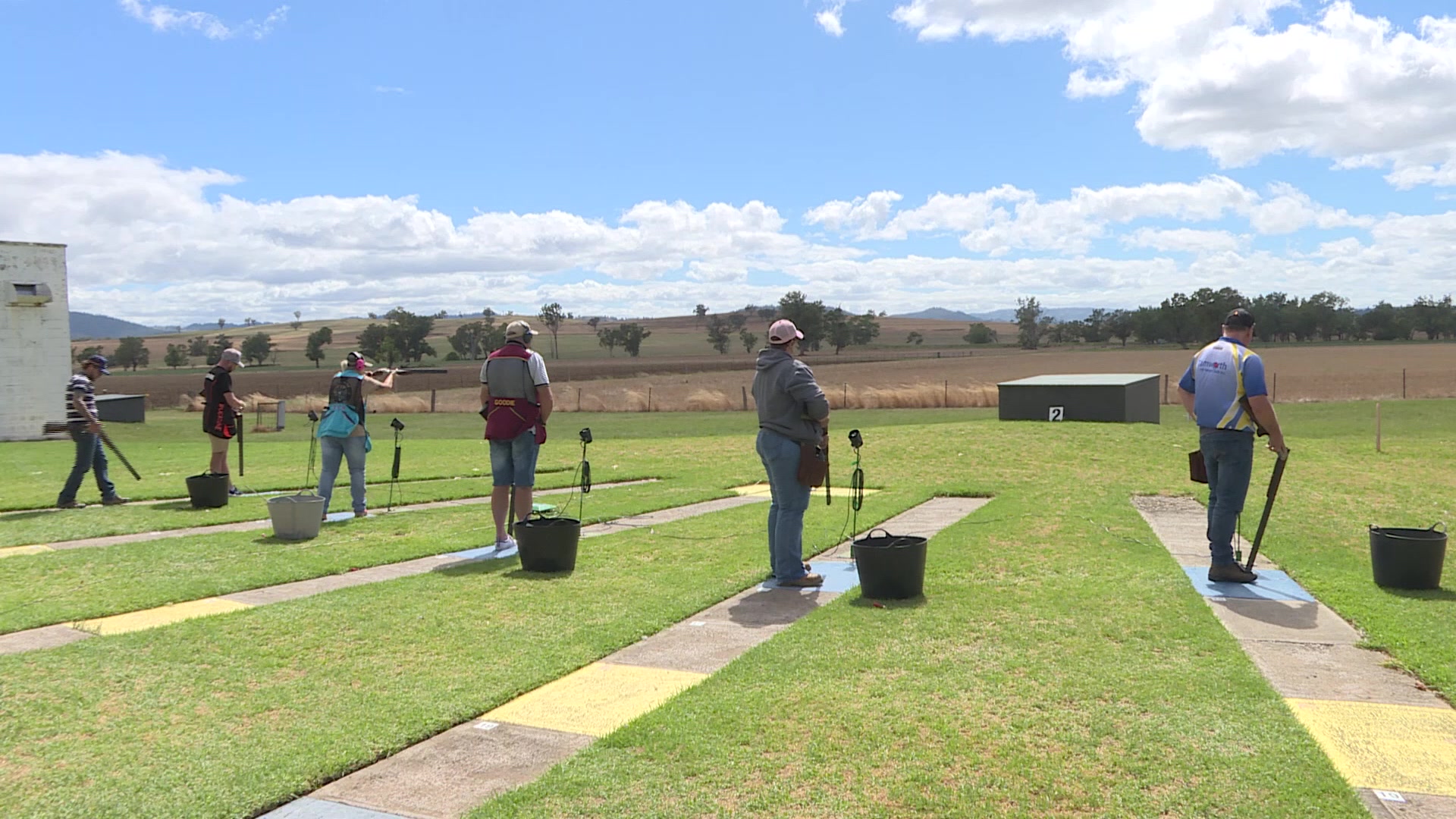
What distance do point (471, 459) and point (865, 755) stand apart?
1590cm

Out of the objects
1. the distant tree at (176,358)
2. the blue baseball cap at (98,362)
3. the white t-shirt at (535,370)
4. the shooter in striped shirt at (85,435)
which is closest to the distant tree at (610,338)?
the distant tree at (176,358)

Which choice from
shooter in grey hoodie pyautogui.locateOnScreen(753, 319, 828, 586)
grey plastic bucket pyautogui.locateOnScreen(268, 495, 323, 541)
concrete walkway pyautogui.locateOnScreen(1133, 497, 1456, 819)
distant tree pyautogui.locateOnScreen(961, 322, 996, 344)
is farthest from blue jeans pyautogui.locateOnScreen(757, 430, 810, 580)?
distant tree pyautogui.locateOnScreen(961, 322, 996, 344)

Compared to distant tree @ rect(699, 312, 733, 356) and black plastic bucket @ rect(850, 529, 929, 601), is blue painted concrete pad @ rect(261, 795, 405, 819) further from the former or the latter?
distant tree @ rect(699, 312, 733, 356)

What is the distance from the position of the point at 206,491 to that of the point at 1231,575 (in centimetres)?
1118

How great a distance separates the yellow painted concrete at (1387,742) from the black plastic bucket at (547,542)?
207 inches

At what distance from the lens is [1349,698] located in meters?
4.99

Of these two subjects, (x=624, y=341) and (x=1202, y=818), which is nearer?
(x=1202, y=818)

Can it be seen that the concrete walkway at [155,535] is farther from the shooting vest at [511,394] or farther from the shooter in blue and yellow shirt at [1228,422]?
the shooter in blue and yellow shirt at [1228,422]

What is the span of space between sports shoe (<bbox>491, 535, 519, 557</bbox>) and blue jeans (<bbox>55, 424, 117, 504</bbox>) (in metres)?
6.57

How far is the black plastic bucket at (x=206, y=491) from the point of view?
1215cm

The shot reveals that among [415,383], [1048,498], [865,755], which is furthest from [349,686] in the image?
[415,383]

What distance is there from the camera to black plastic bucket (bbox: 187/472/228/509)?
12148 mm

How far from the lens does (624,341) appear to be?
479 feet

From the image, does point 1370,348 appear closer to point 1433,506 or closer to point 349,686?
point 1433,506
